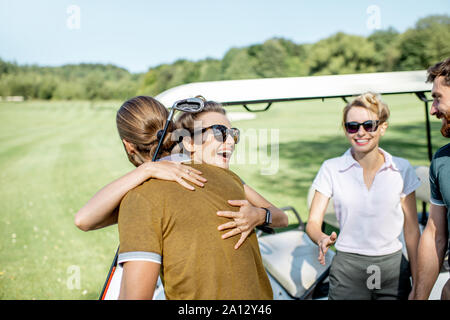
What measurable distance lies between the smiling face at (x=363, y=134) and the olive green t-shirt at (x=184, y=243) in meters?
1.35

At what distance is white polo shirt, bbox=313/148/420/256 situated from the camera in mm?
2146

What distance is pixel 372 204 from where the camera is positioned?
2156mm

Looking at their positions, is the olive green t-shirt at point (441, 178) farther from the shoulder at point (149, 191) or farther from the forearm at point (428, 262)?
the shoulder at point (149, 191)

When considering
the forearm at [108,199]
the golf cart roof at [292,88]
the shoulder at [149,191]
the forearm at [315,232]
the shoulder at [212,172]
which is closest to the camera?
the shoulder at [149,191]

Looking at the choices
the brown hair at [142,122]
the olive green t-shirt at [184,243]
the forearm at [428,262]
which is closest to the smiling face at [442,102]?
the forearm at [428,262]

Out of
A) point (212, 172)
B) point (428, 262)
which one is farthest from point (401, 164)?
point (212, 172)

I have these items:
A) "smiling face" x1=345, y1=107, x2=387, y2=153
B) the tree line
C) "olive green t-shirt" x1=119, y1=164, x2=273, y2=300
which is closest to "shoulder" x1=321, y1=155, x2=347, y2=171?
"smiling face" x1=345, y1=107, x2=387, y2=153

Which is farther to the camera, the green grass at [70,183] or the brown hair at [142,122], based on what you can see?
the green grass at [70,183]

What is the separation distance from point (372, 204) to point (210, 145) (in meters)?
1.23

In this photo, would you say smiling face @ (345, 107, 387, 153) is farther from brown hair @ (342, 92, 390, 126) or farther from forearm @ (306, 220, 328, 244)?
forearm @ (306, 220, 328, 244)

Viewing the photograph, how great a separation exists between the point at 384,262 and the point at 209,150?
1.41 meters

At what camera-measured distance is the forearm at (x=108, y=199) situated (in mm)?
1269

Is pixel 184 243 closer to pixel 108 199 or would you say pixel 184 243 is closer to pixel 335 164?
pixel 108 199
